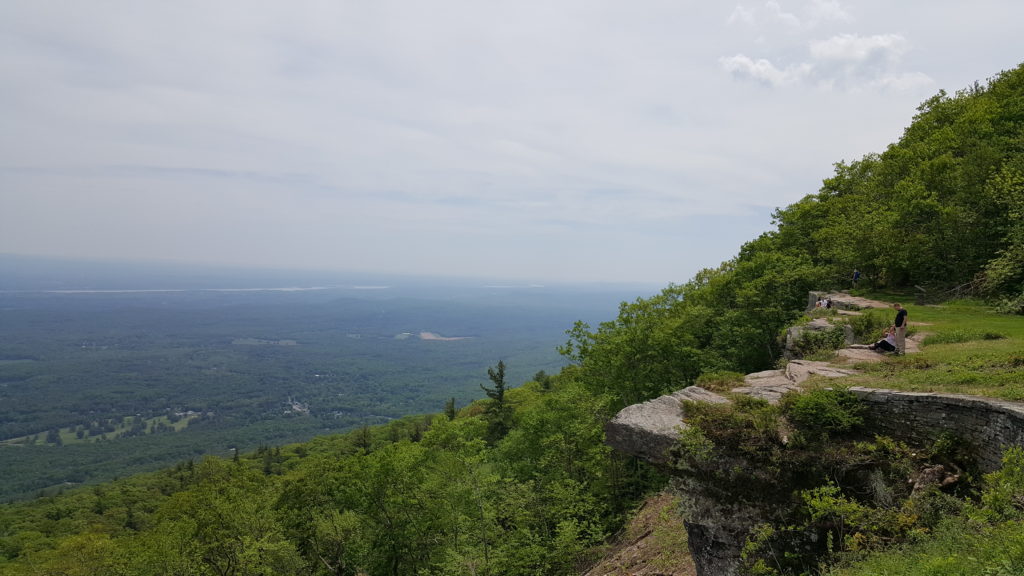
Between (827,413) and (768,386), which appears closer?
(827,413)

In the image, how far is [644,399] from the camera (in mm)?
25938

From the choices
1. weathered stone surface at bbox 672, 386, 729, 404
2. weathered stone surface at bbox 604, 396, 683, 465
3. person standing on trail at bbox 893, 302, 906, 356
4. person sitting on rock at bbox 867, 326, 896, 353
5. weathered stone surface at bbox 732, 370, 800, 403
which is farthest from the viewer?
person sitting on rock at bbox 867, 326, 896, 353

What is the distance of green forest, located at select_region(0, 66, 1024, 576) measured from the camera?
17.2 metres

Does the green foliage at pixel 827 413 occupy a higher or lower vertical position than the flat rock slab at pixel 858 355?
lower

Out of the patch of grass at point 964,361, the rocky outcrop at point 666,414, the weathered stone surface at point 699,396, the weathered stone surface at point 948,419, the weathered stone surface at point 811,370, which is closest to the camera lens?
the weathered stone surface at point 948,419

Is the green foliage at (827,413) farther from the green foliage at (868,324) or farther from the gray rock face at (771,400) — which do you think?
the green foliage at (868,324)

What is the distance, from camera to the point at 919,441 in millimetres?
9320

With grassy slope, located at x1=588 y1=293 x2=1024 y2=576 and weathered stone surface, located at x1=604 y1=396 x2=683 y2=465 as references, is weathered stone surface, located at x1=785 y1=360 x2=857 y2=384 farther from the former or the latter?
weathered stone surface, located at x1=604 y1=396 x2=683 y2=465

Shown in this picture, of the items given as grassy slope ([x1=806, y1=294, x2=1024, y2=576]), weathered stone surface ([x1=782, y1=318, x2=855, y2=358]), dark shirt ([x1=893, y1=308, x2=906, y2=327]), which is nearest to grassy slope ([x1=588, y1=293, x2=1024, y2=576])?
grassy slope ([x1=806, y1=294, x2=1024, y2=576])

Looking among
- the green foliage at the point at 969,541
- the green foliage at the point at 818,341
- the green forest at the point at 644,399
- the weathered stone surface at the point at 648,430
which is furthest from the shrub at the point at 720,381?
the green foliage at the point at 969,541

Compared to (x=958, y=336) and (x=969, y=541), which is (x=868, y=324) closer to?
(x=958, y=336)

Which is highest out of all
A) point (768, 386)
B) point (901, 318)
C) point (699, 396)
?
point (901, 318)

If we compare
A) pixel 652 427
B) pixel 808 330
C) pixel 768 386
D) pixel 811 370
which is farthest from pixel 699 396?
pixel 808 330

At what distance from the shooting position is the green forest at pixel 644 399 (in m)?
17.2
